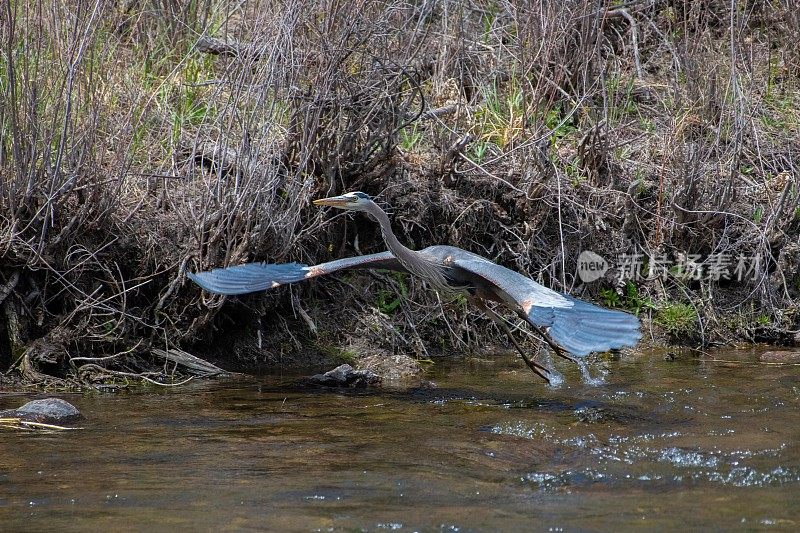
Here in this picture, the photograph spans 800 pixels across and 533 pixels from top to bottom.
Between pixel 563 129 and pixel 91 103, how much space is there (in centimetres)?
397

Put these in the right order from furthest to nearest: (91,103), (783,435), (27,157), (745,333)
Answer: (745,333)
(91,103)
(27,157)
(783,435)

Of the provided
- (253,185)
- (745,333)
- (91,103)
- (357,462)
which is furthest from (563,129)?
(357,462)

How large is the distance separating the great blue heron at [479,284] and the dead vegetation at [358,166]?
18.7 inches

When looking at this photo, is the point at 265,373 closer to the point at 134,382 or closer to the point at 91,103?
the point at 134,382

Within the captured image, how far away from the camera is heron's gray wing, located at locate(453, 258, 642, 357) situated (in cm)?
582

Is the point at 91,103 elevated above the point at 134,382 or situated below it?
above

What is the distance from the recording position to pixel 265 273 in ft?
22.7

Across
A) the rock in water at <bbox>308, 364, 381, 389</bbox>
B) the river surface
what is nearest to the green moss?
the river surface

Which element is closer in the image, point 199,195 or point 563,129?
point 199,195

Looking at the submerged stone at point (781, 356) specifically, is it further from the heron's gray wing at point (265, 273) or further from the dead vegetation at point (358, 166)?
the heron's gray wing at point (265, 273)

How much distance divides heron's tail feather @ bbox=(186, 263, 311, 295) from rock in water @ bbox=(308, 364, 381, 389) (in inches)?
25.1

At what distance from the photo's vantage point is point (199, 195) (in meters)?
7.28

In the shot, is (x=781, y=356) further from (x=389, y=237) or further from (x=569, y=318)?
(x=389, y=237)

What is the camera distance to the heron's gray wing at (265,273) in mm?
6648
